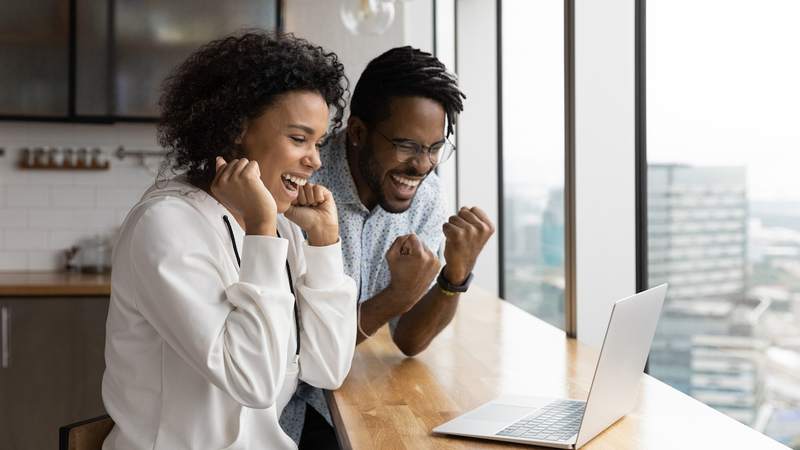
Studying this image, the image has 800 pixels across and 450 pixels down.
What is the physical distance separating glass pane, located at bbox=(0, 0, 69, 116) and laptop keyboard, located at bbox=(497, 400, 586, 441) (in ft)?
9.59

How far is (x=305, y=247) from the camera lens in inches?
58.0

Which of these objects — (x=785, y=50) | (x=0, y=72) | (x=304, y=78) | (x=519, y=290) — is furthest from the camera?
(x=0, y=72)

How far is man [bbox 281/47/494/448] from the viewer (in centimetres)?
175

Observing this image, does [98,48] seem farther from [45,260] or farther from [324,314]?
[324,314]

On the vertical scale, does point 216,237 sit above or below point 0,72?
below

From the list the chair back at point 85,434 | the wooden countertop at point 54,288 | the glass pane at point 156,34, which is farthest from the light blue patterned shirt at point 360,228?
the glass pane at point 156,34

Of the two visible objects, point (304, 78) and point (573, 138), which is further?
point (573, 138)

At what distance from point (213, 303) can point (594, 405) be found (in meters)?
0.58

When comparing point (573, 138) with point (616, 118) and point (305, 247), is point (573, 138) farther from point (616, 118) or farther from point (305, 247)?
point (305, 247)

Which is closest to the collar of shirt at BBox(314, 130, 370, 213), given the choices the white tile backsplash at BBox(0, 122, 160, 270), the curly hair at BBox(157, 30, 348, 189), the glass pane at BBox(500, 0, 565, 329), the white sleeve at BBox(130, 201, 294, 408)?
the curly hair at BBox(157, 30, 348, 189)

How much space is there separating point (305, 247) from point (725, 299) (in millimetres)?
958

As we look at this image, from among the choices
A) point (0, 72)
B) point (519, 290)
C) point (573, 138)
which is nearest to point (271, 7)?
point (0, 72)

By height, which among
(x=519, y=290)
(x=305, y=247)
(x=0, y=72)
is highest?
(x=0, y=72)

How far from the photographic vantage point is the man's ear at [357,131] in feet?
6.04
